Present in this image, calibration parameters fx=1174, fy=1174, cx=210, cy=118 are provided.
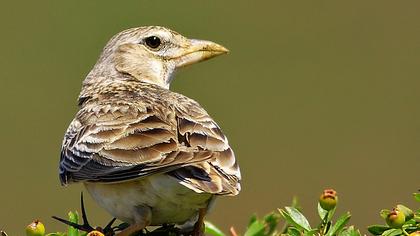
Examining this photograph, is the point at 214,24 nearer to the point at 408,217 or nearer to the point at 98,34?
the point at 98,34

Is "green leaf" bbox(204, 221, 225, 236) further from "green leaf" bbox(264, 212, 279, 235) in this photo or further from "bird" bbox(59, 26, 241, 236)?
"green leaf" bbox(264, 212, 279, 235)

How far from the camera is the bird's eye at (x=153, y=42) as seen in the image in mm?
8836

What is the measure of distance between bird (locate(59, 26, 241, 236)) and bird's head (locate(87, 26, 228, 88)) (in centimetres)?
101

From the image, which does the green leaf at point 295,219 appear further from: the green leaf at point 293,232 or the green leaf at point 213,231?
the green leaf at point 213,231

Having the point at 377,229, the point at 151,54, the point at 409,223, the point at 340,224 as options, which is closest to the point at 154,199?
the point at 340,224

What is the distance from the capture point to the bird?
19.3ft

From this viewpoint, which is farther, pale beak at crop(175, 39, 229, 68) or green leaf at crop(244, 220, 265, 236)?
pale beak at crop(175, 39, 229, 68)

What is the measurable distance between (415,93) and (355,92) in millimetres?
983

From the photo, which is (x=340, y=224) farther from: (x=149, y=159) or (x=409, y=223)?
(x=149, y=159)

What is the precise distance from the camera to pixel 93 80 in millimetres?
8664

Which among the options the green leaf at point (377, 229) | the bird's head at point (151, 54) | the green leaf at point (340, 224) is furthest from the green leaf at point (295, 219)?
the bird's head at point (151, 54)

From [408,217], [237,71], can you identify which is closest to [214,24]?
[237,71]

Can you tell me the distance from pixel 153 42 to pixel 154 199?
2.88m

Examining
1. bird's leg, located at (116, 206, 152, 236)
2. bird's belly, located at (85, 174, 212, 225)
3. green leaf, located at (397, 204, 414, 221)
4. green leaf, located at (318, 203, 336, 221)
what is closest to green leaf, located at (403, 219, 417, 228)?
green leaf, located at (397, 204, 414, 221)
